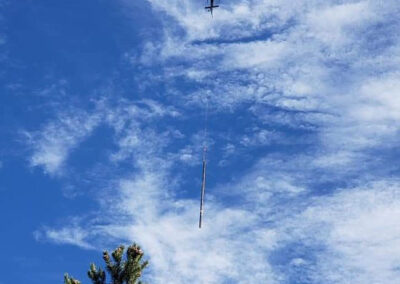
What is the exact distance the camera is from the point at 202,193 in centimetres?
2736

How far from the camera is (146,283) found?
24328 millimetres

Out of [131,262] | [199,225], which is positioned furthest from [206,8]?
[131,262]

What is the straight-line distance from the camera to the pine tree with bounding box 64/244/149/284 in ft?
79.2

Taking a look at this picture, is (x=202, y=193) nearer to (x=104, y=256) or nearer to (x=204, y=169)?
(x=204, y=169)

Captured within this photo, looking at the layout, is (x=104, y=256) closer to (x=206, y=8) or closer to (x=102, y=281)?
(x=102, y=281)

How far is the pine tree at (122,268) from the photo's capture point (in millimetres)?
24141

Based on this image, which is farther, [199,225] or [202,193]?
[202,193]

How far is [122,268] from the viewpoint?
24266 mm

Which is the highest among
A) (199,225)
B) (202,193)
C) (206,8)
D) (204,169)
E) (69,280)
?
(206,8)

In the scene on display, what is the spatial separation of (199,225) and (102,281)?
16.1 ft

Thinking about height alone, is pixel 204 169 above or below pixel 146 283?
above

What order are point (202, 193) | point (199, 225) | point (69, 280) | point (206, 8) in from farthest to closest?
point (206, 8) → point (202, 193) → point (199, 225) → point (69, 280)

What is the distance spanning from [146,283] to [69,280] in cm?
336

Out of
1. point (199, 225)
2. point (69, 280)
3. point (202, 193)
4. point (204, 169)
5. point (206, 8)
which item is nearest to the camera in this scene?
point (69, 280)
